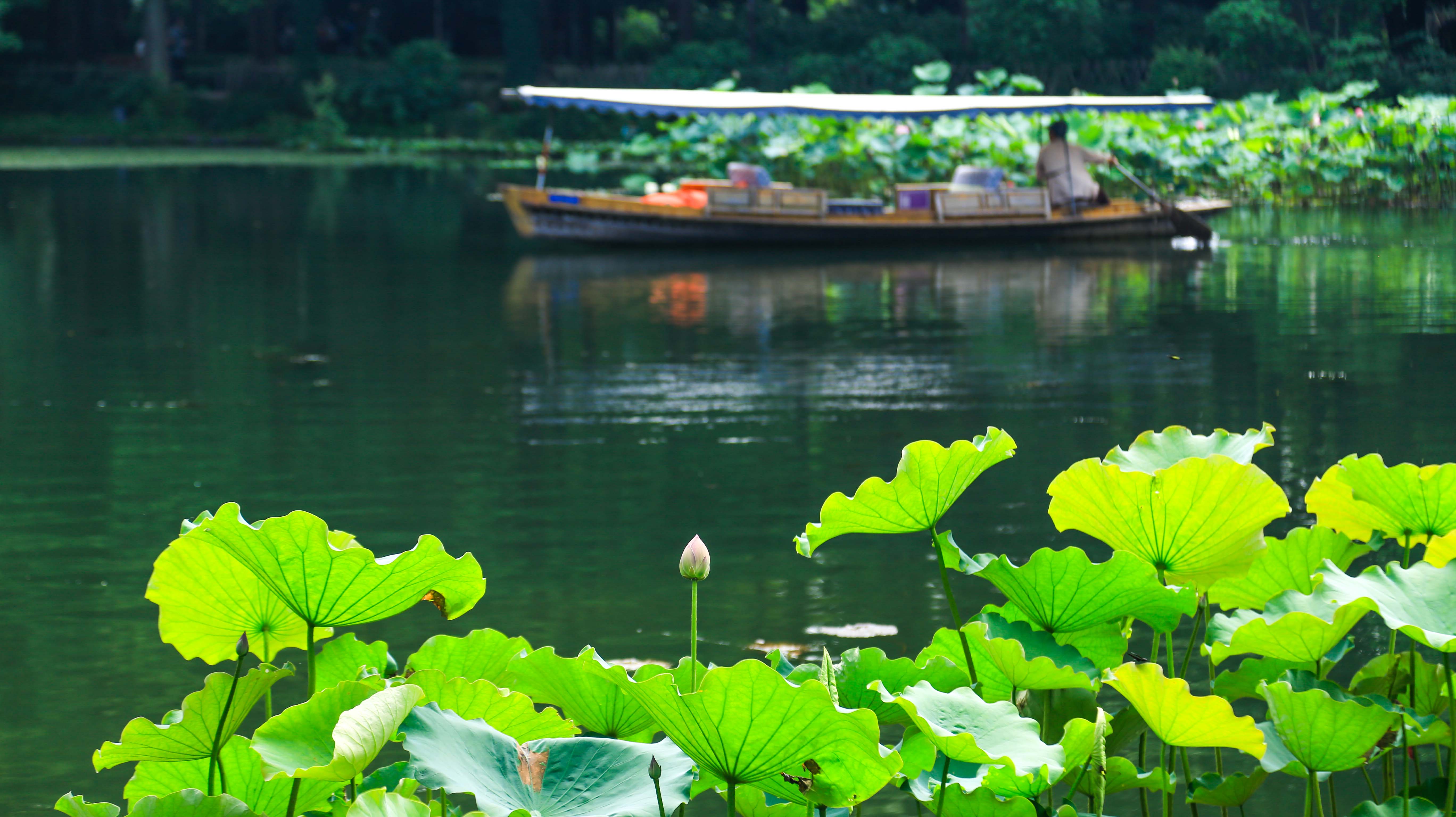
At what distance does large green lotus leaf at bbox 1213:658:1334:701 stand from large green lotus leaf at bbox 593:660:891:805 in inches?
36.9

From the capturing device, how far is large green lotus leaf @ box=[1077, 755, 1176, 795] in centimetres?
260

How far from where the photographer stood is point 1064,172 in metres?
18.3

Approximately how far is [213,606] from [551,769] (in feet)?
2.14

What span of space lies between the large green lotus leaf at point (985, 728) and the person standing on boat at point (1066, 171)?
16.5 meters

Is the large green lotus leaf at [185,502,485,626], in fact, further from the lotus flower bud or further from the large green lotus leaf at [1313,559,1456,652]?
the large green lotus leaf at [1313,559,1456,652]

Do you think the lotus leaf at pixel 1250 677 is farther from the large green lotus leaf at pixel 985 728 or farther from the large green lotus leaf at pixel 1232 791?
the large green lotus leaf at pixel 985 728

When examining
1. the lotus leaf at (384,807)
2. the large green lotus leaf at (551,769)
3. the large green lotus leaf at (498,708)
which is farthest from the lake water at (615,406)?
the lotus leaf at (384,807)

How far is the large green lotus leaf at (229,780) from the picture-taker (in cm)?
245

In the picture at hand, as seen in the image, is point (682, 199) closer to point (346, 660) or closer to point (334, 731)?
point (346, 660)

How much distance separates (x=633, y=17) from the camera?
49.9 meters

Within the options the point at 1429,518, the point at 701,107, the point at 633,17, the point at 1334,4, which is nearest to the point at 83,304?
the point at 701,107

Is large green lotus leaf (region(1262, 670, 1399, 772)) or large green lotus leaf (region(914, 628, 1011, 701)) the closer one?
large green lotus leaf (region(1262, 670, 1399, 772))

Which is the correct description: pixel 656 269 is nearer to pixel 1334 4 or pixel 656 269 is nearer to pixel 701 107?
pixel 701 107

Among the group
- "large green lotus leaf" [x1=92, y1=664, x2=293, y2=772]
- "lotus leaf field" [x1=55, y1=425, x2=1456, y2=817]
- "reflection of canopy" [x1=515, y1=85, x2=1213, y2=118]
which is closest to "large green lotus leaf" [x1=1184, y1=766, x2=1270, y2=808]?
"lotus leaf field" [x1=55, y1=425, x2=1456, y2=817]
